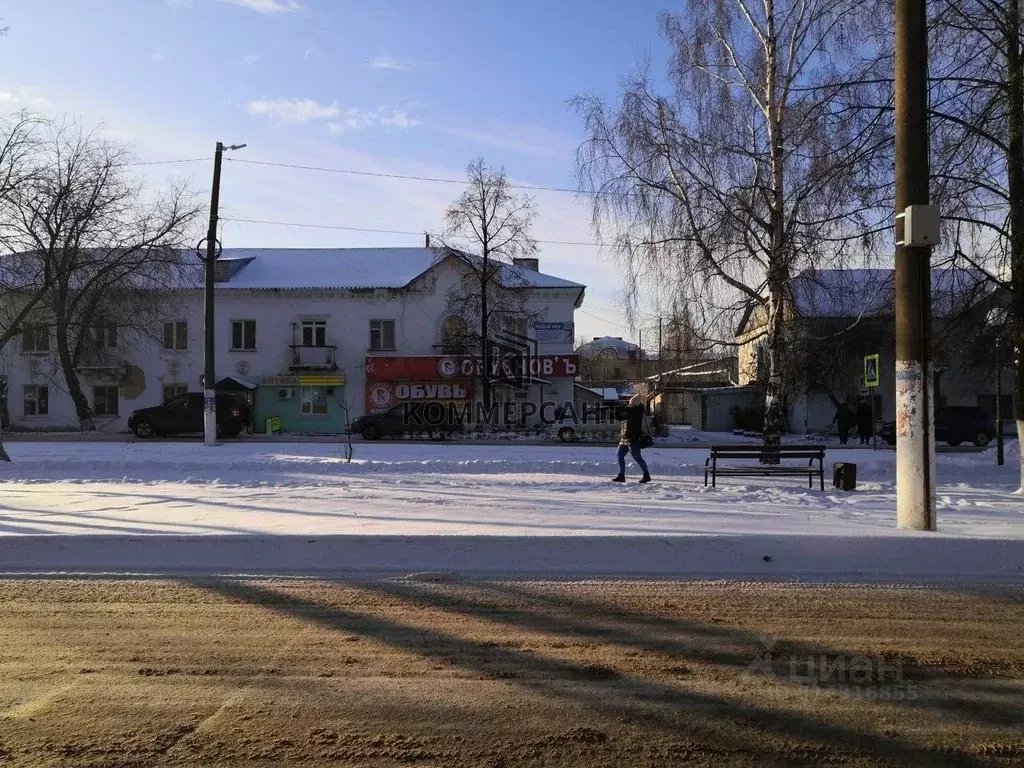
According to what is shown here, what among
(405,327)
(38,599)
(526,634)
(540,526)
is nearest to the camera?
(526,634)

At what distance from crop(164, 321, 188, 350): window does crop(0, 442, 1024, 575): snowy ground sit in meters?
23.5

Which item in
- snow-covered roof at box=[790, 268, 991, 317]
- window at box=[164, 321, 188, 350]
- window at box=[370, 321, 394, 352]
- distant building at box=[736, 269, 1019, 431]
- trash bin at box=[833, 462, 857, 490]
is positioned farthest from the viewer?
window at box=[164, 321, 188, 350]

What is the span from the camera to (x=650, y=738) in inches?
149

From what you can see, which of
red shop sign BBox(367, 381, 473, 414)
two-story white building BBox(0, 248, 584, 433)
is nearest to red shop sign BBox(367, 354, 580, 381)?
two-story white building BBox(0, 248, 584, 433)

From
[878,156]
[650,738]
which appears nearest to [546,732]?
[650,738]

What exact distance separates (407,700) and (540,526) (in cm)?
466

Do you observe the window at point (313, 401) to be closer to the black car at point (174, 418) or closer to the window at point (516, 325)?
the black car at point (174, 418)

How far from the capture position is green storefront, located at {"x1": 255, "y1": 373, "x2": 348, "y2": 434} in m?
38.1

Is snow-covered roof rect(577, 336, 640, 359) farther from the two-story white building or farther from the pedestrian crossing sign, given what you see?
the pedestrian crossing sign

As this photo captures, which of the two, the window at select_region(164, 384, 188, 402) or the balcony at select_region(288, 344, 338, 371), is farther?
the window at select_region(164, 384, 188, 402)

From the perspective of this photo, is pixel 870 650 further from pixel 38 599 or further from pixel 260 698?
pixel 38 599

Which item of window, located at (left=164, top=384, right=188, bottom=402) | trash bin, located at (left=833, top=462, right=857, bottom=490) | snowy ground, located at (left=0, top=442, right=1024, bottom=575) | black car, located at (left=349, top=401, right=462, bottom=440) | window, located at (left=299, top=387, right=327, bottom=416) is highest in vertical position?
window, located at (left=164, top=384, right=188, bottom=402)

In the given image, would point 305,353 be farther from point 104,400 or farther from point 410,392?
point 104,400

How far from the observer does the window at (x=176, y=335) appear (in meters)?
39.0
